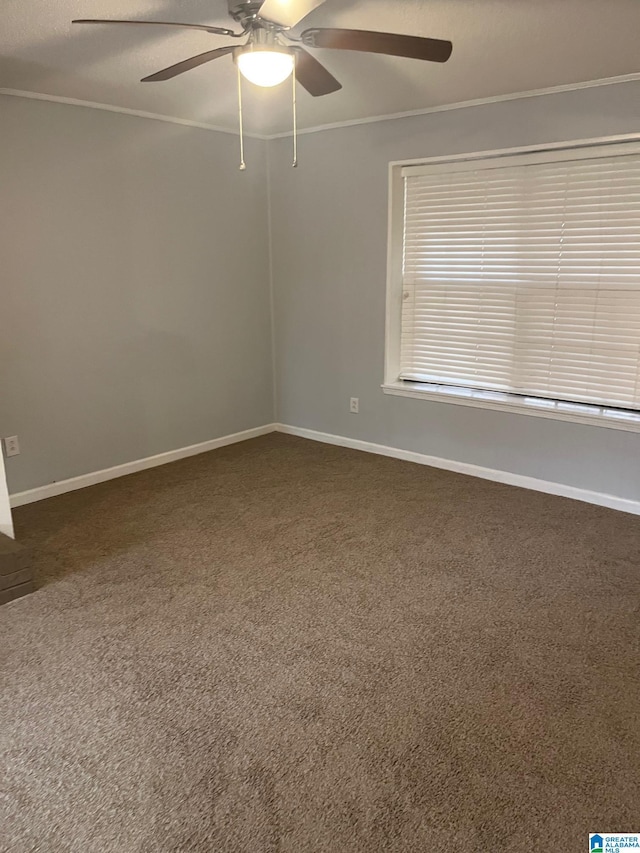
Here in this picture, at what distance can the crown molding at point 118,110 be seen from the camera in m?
3.16

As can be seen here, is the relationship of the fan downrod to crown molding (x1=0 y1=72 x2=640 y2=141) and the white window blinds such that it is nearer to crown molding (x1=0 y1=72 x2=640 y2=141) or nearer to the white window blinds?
crown molding (x1=0 y1=72 x2=640 y2=141)

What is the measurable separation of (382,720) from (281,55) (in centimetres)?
226

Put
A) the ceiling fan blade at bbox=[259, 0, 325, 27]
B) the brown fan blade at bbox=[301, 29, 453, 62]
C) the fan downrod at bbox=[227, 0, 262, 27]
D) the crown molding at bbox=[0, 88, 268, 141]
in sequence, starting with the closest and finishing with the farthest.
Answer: the ceiling fan blade at bbox=[259, 0, 325, 27] < the brown fan blade at bbox=[301, 29, 453, 62] < the fan downrod at bbox=[227, 0, 262, 27] < the crown molding at bbox=[0, 88, 268, 141]

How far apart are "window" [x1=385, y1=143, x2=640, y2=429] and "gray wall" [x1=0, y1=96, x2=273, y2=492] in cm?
124

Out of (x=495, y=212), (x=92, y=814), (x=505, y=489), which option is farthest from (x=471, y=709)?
(x=495, y=212)

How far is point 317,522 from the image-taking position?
329 centimetres

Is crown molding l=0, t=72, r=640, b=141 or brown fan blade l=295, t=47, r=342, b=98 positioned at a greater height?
crown molding l=0, t=72, r=640, b=141

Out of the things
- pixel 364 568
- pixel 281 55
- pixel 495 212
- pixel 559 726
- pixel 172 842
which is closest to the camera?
pixel 172 842

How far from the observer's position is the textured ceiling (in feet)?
7.27

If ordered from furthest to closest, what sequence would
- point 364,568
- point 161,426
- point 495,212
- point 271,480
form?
point 161,426
point 271,480
point 495,212
point 364,568

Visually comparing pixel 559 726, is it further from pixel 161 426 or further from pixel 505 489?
pixel 161 426

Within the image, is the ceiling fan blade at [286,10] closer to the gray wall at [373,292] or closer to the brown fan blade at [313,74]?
the brown fan blade at [313,74]

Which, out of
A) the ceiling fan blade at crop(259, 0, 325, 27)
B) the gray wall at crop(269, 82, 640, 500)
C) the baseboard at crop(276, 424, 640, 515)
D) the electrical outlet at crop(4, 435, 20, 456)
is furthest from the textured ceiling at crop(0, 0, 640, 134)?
the baseboard at crop(276, 424, 640, 515)

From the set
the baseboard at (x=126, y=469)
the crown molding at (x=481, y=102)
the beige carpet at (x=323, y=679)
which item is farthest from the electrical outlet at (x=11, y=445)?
the crown molding at (x=481, y=102)
